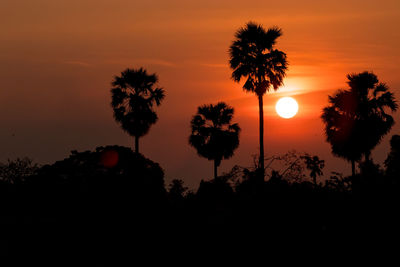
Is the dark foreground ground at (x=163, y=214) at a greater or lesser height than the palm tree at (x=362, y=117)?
lesser

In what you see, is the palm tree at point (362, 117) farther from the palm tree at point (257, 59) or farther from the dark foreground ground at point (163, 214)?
the dark foreground ground at point (163, 214)

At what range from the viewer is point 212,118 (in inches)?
3017

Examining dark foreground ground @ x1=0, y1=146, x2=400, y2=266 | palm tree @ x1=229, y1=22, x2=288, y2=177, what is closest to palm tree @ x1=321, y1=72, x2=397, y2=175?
palm tree @ x1=229, y1=22, x2=288, y2=177

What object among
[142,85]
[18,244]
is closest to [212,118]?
[142,85]

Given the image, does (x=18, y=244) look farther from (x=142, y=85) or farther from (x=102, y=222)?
(x=142, y=85)

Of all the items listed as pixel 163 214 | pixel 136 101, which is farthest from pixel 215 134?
pixel 163 214

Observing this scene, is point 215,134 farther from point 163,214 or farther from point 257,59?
point 163,214

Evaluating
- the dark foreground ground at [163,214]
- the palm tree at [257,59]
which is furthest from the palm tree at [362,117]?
the dark foreground ground at [163,214]

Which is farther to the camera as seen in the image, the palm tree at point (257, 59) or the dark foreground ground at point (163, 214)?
the palm tree at point (257, 59)

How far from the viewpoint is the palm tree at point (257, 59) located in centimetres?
5525

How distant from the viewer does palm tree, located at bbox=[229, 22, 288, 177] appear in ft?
181

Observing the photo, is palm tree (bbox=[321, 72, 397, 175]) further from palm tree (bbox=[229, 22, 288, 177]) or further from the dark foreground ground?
the dark foreground ground

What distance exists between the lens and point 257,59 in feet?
182

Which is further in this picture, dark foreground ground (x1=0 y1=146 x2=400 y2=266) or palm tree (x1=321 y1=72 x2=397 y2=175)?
palm tree (x1=321 y1=72 x2=397 y2=175)
